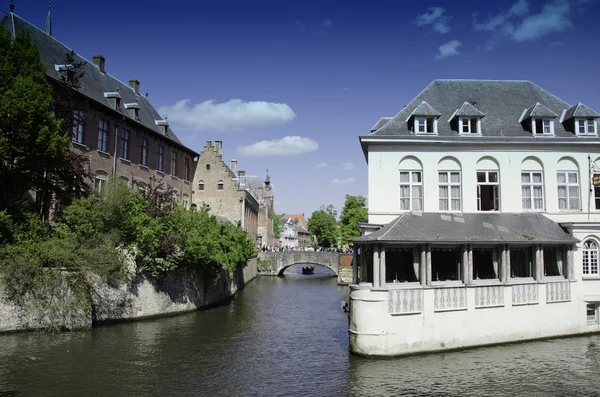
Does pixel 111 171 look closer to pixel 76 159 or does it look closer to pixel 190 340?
pixel 76 159

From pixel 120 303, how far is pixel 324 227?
8164 centimetres

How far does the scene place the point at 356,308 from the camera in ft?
57.8

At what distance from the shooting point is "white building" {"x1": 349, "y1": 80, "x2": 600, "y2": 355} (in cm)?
1847

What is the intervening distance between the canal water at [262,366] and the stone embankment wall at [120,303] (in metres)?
0.96

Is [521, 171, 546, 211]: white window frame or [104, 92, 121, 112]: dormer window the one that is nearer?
[521, 171, 546, 211]: white window frame

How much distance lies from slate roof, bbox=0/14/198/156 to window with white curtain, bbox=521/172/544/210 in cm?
2592

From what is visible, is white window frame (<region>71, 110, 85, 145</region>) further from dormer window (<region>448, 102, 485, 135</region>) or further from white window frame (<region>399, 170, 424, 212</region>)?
dormer window (<region>448, 102, 485, 135</region>)

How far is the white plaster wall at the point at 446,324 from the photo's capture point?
57.0 feet

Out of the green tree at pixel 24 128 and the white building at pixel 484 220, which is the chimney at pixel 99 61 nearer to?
the green tree at pixel 24 128

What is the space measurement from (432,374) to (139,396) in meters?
9.20

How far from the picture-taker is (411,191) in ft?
68.6

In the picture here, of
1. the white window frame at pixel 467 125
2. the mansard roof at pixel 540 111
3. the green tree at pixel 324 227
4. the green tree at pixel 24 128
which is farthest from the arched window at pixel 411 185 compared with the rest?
the green tree at pixel 324 227

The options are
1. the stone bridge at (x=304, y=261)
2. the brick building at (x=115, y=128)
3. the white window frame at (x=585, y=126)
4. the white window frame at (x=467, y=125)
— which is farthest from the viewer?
the stone bridge at (x=304, y=261)

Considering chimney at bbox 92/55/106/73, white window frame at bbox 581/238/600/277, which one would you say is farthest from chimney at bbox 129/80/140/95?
white window frame at bbox 581/238/600/277
